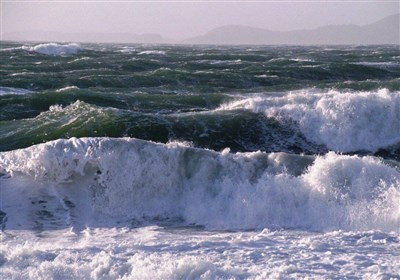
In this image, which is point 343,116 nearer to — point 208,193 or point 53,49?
point 208,193

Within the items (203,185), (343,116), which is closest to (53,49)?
(343,116)

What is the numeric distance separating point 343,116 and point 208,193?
723cm

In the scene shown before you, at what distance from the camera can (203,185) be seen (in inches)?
417

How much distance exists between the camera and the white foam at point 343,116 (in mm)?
15641

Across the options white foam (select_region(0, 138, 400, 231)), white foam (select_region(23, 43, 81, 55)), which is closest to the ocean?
white foam (select_region(0, 138, 400, 231))

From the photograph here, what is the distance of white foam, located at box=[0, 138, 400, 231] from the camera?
30.3 ft

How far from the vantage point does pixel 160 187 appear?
34.7ft

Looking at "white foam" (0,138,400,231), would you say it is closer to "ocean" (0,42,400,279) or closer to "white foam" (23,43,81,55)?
"ocean" (0,42,400,279)

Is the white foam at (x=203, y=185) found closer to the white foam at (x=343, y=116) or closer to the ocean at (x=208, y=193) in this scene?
the ocean at (x=208, y=193)

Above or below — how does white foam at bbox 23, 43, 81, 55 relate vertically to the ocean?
above

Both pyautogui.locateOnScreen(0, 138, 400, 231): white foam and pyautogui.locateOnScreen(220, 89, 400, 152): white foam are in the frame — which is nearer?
pyautogui.locateOnScreen(0, 138, 400, 231): white foam

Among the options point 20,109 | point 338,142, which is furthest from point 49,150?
point 20,109

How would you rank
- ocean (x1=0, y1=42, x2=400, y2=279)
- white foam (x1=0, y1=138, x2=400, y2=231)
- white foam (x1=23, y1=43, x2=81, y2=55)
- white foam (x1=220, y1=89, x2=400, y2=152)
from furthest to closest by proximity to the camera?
white foam (x1=23, y1=43, x2=81, y2=55)
white foam (x1=220, y1=89, x2=400, y2=152)
white foam (x1=0, y1=138, x2=400, y2=231)
ocean (x1=0, y1=42, x2=400, y2=279)

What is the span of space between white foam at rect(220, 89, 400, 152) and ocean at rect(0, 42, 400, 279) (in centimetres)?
4
